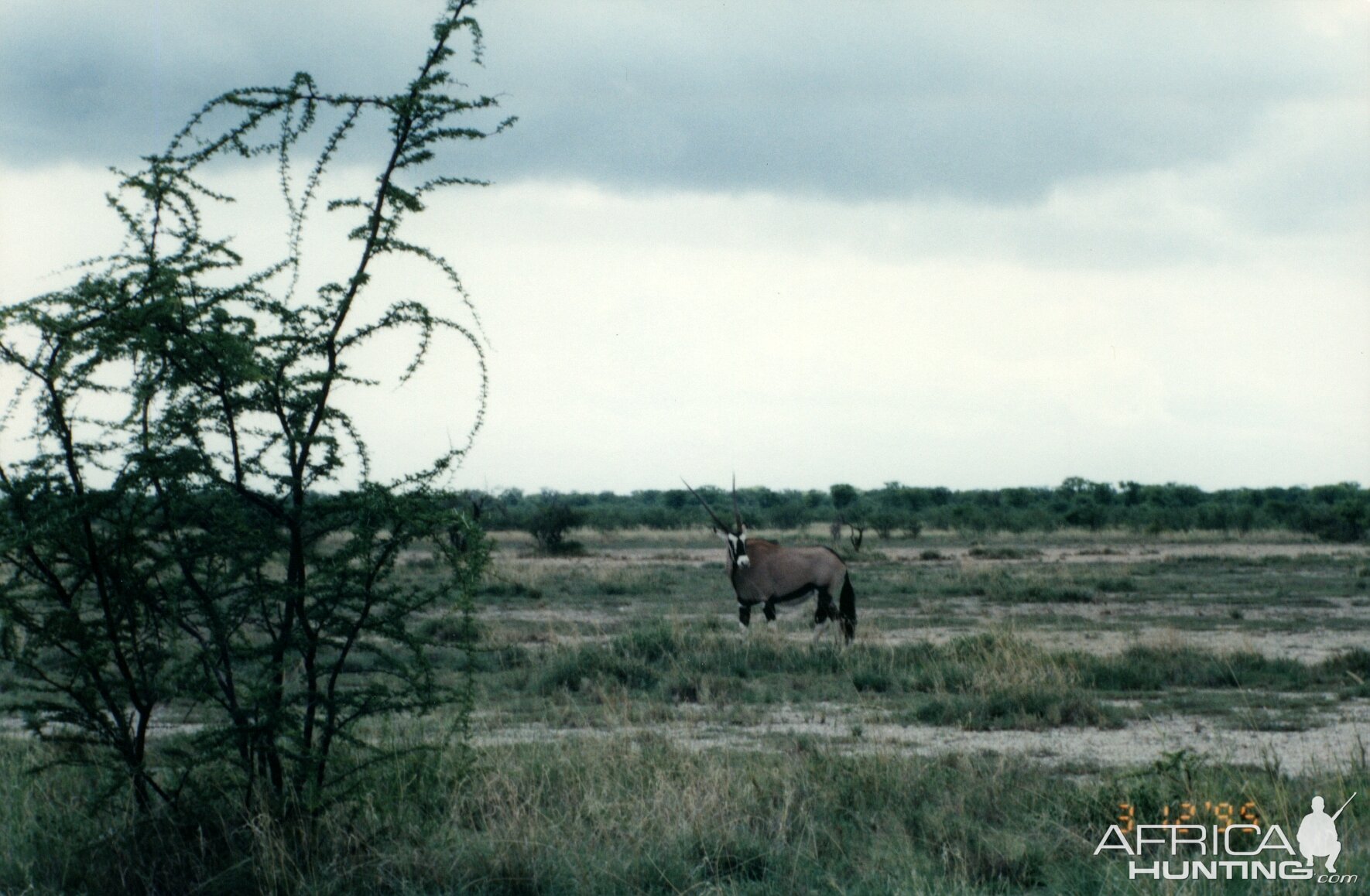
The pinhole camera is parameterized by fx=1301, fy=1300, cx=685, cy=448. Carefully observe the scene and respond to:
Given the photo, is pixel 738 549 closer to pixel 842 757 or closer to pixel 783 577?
pixel 783 577

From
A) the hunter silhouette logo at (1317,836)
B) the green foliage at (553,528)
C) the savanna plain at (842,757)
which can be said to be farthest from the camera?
the green foliage at (553,528)

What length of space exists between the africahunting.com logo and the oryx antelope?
10249 millimetres

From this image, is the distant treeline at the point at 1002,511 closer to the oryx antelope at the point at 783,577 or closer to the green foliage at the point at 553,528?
the green foliage at the point at 553,528

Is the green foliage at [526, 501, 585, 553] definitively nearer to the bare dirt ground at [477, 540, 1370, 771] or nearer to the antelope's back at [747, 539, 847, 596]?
the bare dirt ground at [477, 540, 1370, 771]

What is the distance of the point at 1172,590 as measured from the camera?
26422 mm

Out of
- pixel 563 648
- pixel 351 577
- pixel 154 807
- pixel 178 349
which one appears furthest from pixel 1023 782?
pixel 563 648

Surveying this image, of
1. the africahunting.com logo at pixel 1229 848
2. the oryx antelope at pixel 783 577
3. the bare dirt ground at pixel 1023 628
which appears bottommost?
the bare dirt ground at pixel 1023 628

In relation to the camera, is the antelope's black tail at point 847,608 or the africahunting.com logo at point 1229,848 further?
the antelope's black tail at point 847,608

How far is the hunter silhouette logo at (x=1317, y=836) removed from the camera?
5.41 metres

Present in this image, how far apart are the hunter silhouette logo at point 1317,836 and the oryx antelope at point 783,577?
10836 mm

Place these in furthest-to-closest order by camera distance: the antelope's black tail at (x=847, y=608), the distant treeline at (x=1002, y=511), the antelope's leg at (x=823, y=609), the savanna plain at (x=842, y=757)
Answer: the distant treeline at (x=1002, y=511)
the antelope's leg at (x=823, y=609)
the antelope's black tail at (x=847, y=608)
the savanna plain at (x=842, y=757)

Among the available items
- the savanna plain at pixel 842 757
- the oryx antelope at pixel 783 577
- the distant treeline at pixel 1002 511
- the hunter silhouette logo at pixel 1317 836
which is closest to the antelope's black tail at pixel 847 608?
the oryx antelope at pixel 783 577

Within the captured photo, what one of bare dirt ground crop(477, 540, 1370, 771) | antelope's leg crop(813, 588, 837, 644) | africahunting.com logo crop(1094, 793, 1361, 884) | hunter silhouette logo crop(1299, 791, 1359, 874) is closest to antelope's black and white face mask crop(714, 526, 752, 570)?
bare dirt ground crop(477, 540, 1370, 771)

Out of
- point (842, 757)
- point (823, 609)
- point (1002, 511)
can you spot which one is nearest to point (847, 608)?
point (823, 609)
